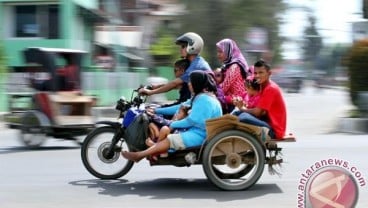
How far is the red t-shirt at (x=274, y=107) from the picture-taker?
7.76m

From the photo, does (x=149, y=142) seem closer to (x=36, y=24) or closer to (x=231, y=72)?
(x=231, y=72)

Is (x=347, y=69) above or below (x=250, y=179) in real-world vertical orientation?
above

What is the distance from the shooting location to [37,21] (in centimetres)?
2917

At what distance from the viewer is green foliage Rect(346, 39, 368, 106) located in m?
15.9

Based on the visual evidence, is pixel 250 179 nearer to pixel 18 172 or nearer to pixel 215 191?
pixel 215 191

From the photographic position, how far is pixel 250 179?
7.77 m

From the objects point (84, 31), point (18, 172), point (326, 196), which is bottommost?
point (18, 172)

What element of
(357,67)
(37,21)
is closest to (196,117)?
(357,67)

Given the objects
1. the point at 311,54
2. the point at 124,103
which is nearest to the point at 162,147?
the point at 124,103

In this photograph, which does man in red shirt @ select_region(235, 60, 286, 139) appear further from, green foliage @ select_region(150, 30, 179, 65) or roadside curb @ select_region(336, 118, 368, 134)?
green foliage @ select_region(150, 30, 179, 65)

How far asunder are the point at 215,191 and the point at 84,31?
25331 millimetres

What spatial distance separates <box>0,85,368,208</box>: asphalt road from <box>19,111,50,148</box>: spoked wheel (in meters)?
0.36

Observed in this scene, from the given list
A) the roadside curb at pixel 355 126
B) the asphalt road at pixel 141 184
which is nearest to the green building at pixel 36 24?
the roadside curb at pixel 355 126

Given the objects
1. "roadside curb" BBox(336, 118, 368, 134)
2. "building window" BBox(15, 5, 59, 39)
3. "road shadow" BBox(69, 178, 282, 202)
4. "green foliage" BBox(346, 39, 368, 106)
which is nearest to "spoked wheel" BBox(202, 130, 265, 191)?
"road shadow" BBox(69, 178, 282, 202)
